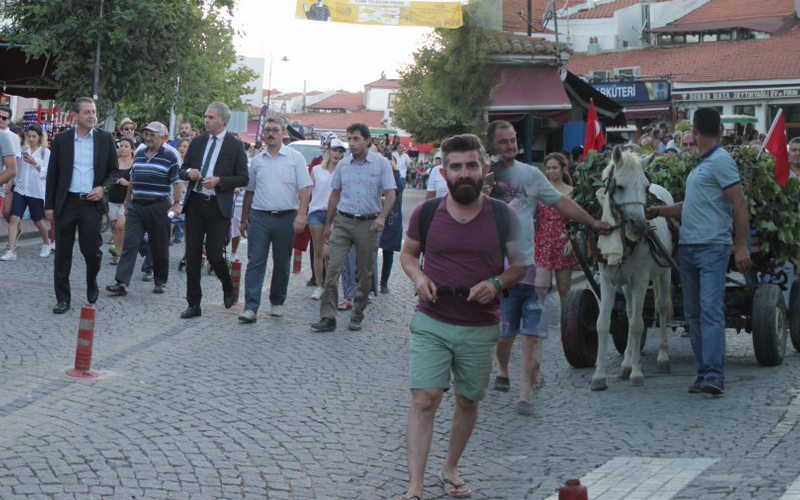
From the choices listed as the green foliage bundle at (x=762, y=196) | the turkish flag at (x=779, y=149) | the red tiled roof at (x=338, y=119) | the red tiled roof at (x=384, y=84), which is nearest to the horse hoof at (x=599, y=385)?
the green foliage bundle at (x=762, y=196)

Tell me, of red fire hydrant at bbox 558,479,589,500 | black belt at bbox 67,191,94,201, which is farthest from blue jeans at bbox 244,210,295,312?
red fire hydrant at bbox 558,479,589,500

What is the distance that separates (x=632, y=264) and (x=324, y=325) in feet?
10.9

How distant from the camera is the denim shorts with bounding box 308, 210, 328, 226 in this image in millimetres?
13211

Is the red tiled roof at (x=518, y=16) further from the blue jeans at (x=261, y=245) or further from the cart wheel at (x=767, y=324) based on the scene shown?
the cart wheel at (x=767, y=324)

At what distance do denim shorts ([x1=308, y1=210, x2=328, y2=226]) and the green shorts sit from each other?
7.67 meters

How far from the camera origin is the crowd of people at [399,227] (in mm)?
5535

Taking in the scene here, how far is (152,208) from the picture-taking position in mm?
12359

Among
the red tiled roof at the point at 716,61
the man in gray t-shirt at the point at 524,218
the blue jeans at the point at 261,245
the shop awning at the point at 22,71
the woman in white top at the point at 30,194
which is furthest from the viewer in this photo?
the red tiled roof at the point at 716,61

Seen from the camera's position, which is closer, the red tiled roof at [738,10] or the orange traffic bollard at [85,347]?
the orange traffic bollard at [85,347]

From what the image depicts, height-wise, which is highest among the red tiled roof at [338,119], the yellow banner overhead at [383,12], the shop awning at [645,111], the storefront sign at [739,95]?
the yellow banner overhead at [383,12]

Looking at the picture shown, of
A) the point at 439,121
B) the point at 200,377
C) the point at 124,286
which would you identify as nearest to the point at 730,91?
the point at 439,121

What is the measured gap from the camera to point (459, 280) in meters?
5.52

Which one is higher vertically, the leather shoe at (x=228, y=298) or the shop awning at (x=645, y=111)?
the shop awning at (x=645, y=111)

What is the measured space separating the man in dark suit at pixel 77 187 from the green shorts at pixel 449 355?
5.99 metres
